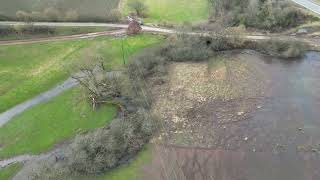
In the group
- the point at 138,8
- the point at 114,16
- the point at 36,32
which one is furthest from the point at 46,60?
the point at 138,8

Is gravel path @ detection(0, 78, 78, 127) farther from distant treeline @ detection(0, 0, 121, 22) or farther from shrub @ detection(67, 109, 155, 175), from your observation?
distant treeline @ detection(0, 0, 121, 22)

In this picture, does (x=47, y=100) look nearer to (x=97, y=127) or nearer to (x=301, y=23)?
(x=97, y=127)

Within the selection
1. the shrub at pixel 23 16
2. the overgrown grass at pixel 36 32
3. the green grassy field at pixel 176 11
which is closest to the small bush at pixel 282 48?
the green grassy field at pixel 176 11

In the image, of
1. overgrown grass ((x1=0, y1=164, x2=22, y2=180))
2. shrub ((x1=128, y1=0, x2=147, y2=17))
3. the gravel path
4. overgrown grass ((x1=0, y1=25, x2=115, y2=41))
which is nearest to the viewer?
overgrown grass ((x1=0, y1=164, x2=22, y2=180))

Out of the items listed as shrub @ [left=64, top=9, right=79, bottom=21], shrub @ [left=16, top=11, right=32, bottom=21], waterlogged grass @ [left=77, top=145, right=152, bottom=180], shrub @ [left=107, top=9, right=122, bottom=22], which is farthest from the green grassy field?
waterlogged grass @ [left=77, top=145, right=152, bottom=180]

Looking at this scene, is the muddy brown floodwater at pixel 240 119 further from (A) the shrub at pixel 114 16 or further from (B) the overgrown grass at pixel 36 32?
(B) the overgrown grass at pixel 36 32

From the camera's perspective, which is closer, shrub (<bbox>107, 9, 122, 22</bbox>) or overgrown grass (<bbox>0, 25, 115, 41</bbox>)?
overgrown grass (<bbox>0, 25, 115, 41</bbox>)

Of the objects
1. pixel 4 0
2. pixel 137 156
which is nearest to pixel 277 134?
pixel 137 156
